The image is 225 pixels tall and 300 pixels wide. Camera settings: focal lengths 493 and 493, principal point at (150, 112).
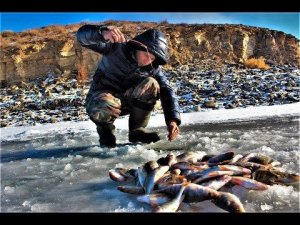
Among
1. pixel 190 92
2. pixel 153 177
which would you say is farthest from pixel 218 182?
pixel 190 92

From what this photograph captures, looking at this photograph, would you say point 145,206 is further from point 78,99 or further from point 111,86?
point 78,99

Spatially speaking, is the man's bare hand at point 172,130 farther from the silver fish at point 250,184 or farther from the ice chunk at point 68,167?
the silver fish at point 250,184

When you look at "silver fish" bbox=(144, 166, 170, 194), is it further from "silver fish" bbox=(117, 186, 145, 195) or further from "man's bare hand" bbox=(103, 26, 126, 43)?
"man's bare hand" bbox=(103, 26, 126, 43)


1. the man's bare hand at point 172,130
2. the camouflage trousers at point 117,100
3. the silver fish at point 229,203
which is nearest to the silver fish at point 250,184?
the silver fish at point 229,203

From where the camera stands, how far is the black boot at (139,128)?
19.2 feet

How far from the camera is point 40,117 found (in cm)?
1009

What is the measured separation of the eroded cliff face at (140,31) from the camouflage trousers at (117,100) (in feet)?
35.6

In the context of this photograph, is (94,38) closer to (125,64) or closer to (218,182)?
(125,64)

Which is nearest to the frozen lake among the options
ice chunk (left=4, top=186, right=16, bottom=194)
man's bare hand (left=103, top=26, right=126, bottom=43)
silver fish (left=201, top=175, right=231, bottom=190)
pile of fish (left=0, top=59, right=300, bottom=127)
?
ice chunk (left=4, top=186, right=16, bottom=194)

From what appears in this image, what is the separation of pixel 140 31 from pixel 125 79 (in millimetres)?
12923

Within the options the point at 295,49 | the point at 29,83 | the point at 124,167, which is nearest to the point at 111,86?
the point at 124,167

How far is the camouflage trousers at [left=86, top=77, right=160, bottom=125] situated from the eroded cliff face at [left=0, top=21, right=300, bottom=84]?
1085 centimetres

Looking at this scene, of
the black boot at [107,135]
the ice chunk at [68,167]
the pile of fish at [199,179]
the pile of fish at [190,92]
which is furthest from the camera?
the pile of fish at [190,92]

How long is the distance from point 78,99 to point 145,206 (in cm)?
855
